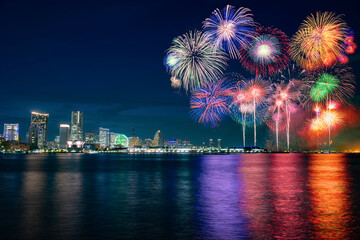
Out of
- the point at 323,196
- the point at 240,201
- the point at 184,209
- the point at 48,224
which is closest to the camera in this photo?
the point at 48,224

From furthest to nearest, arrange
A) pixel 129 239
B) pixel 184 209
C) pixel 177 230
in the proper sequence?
pixel 184 209 < pixel 177 230 < pixel 129 239

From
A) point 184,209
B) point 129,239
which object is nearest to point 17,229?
point 129,239

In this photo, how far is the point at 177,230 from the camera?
50.9 ft

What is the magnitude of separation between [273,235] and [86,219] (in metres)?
9.57

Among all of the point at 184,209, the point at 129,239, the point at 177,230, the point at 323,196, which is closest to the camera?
the point at 129,239

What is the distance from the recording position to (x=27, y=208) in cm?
2208

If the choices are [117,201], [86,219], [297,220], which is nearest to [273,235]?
[297,220]

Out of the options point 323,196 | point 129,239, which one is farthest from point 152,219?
point 323,196

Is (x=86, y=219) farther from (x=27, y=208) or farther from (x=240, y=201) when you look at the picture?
(x=240, y=201)

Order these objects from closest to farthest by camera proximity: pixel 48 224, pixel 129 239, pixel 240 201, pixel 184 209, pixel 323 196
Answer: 1. pixel 129 239
2. pixel 48 224
3. pixel 184 209
4. pixel 240 201
5. pixel 323 196

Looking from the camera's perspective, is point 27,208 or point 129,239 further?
point 27,208

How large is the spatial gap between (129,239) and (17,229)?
5761 millimetres

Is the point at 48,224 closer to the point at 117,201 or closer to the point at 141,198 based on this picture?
the point at 117,201

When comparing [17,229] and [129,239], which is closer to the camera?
[129,239]
